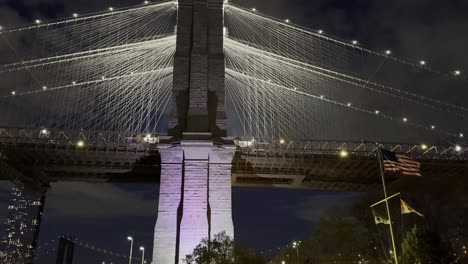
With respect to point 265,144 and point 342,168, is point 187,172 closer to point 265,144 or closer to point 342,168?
point 265,144

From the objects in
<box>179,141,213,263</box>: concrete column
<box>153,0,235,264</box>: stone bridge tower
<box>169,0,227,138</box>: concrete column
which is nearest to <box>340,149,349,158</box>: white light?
<box>153,0,235,264</box>: stone bridge tower

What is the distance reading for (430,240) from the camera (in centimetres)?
3169

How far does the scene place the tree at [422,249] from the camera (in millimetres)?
30656

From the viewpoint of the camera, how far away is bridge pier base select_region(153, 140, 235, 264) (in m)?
28.5

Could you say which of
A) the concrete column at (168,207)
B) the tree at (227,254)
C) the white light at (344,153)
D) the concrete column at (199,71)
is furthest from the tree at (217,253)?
the white light at (344,153)

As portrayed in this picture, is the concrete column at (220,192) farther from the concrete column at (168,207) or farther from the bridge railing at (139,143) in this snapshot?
the bridge railing at (139,143)

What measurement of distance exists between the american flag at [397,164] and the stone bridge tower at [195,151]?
10.9 metres

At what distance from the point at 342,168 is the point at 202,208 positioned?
1840 cm

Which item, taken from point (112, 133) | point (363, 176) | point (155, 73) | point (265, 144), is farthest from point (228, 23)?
point (363, 176)

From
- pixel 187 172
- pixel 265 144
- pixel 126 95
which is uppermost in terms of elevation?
pixel 126 95

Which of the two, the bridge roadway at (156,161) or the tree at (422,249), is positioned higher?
the bridge roadway at (156,161)

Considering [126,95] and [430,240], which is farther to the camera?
[126,95]

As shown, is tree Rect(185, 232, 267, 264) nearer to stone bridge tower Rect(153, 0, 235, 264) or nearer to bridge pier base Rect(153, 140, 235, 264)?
bridge pier base Rect(153, 140, 235, 264)

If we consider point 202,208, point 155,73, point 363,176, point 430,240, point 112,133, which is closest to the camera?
point 202,208
